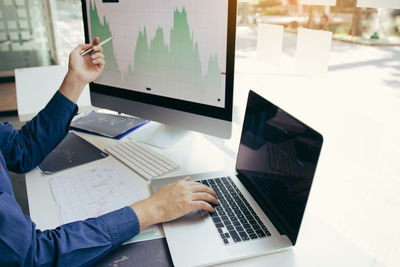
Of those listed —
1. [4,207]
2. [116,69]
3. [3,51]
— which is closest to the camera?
[4,207]

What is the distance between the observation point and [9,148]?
3.26 ft

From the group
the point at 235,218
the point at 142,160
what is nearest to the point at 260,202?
the point at 235,218

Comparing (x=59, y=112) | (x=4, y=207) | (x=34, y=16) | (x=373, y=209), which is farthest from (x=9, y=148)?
(x=34, y=16)

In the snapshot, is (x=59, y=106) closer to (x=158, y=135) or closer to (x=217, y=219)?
(x=158, y=135)

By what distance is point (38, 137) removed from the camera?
1.01m

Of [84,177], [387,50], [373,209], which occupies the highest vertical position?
[387,50]

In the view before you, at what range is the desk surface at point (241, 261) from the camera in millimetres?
664

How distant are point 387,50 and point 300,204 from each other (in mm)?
558

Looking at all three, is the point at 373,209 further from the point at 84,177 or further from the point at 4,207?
the point at 4,207

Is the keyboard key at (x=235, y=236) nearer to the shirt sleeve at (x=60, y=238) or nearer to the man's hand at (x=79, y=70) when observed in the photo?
the shirt sleeve at (x=60, y=238)

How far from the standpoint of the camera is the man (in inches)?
24.4

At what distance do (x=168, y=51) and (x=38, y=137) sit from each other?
0.50m

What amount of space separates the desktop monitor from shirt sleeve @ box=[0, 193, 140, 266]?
47 centimetres

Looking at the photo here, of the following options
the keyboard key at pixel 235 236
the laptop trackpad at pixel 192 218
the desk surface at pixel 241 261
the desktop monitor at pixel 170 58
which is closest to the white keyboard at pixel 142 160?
the desk surface at pixel 241 261
